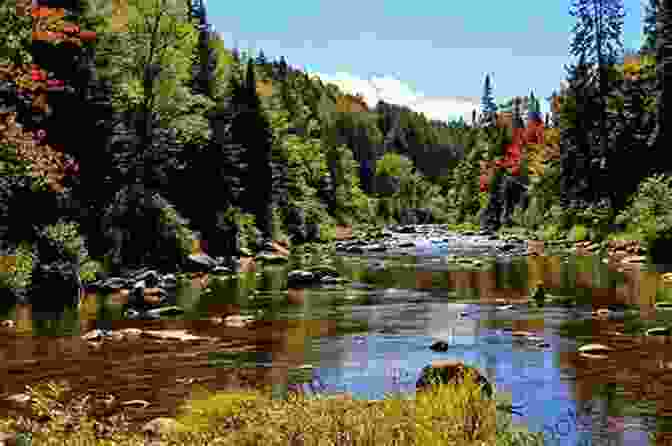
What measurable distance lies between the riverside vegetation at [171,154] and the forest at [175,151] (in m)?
0.09

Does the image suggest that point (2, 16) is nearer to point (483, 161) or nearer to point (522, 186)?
point (522, 186)

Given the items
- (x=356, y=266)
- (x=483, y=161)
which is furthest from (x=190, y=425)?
(x=483, y=161)

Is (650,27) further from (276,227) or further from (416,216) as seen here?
(416,216)

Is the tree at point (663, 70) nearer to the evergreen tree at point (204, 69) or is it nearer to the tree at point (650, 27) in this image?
the tree at point (650, 27)

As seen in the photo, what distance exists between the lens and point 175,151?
4322 cm

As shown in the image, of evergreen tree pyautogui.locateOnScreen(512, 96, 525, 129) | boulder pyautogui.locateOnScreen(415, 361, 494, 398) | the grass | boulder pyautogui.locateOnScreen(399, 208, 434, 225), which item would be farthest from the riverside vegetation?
boulder pyautogui.locateOnScreen(399, 208, 434, 225)

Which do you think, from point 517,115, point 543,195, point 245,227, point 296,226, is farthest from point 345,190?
point 245,227

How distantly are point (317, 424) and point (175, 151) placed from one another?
1473 inches

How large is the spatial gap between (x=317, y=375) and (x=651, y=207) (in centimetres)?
2803

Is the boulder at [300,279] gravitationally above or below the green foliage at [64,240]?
→ below

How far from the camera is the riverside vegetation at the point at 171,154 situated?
26688 mm

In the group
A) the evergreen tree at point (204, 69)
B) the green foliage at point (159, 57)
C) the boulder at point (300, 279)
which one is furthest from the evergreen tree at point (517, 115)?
the boulder at point (300, 279)

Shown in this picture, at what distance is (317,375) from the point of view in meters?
14.2

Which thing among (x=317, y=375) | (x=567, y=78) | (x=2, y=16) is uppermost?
(x=567, y=78)
